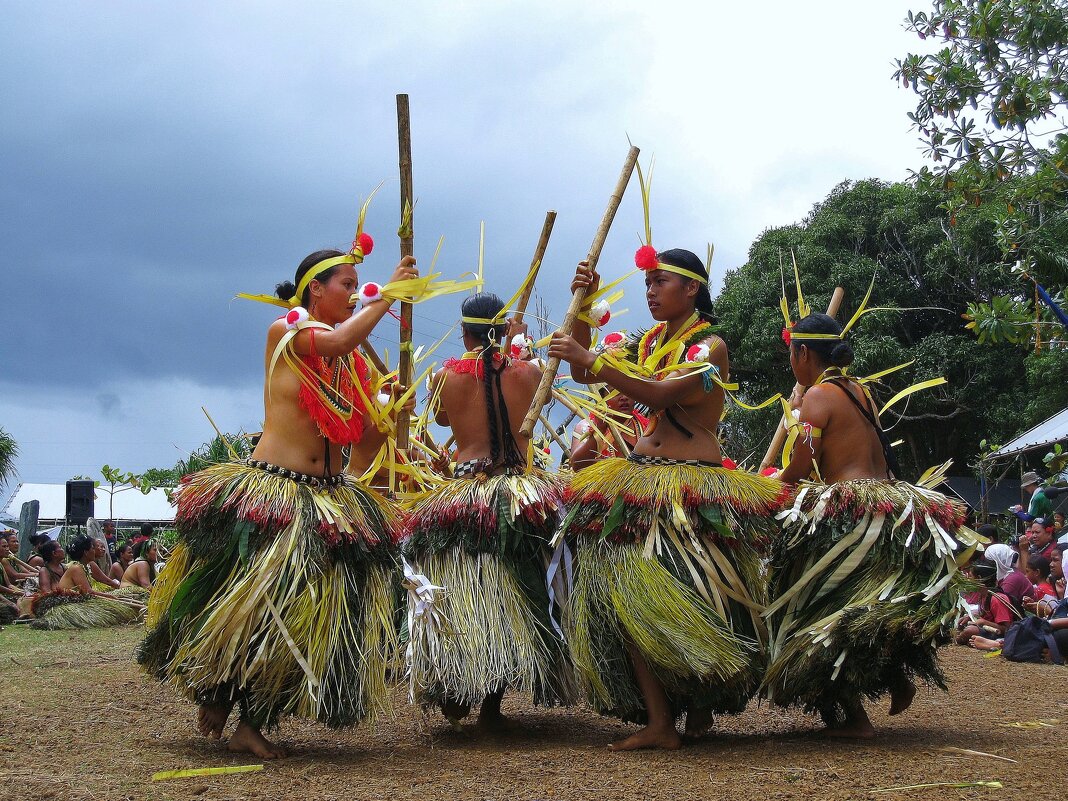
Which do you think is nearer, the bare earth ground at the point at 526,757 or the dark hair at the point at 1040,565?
the bare earth ground at the point at 526,757

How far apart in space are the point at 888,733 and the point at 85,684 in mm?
4442

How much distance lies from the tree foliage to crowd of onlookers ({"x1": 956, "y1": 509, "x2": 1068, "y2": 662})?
28.1 feet

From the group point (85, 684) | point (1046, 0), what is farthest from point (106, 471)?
point (1046, 0)

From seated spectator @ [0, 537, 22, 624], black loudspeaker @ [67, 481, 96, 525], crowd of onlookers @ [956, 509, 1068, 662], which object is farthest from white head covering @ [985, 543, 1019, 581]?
black loudspeaker @ [67, 481, 96, 525]

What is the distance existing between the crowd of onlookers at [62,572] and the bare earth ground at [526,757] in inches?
241

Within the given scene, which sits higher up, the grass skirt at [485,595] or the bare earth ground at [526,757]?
the grass skirt at [485,595]

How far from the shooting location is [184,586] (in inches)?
149

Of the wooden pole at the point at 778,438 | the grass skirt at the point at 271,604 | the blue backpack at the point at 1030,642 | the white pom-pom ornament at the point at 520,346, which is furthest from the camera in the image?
the blue backpack at the point at 1030,642

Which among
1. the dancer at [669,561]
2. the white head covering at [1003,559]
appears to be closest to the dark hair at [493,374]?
the dancer at [669,561]

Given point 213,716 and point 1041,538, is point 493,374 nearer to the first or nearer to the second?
point 213,716

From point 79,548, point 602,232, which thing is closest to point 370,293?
point 602,232

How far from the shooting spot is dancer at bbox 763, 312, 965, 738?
385cm

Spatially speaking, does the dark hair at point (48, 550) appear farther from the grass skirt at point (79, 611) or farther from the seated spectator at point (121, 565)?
the seated spectator at point (121, 565)

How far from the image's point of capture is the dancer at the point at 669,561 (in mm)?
3836
